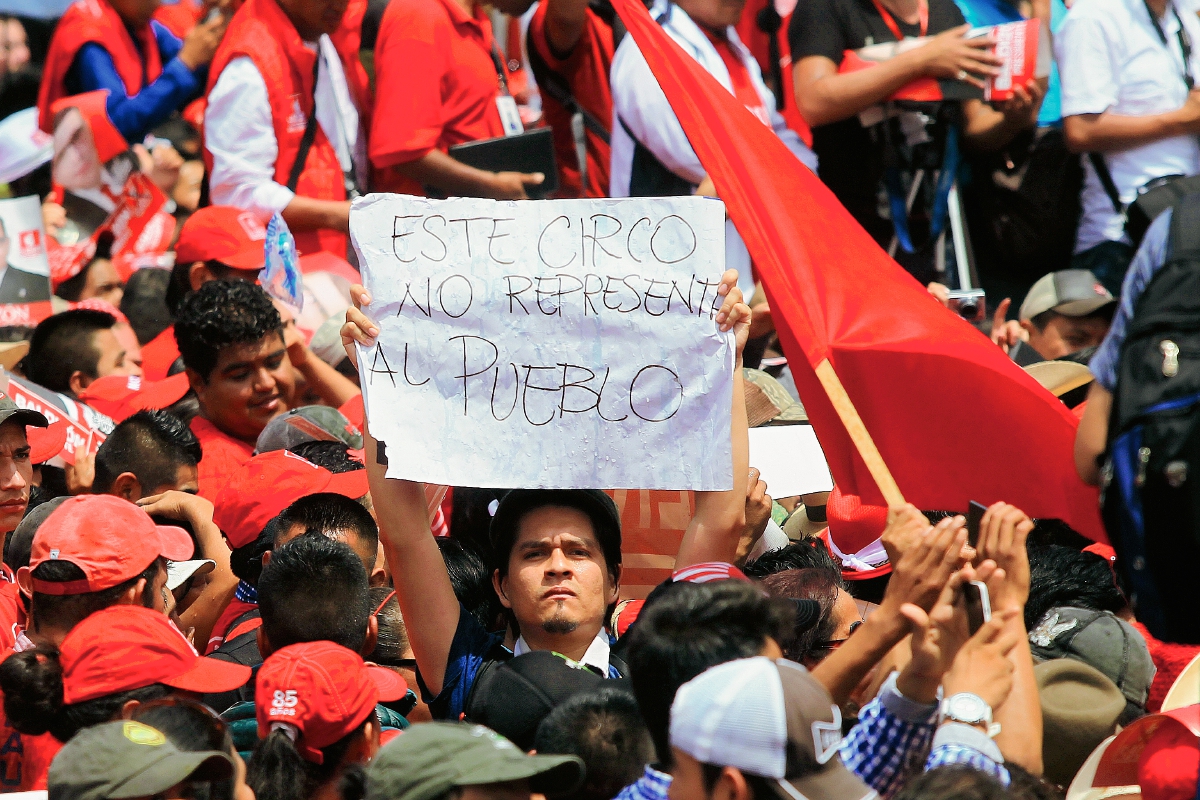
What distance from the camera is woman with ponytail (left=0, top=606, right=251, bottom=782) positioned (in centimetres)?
342

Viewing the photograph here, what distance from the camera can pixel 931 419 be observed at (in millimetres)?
3566

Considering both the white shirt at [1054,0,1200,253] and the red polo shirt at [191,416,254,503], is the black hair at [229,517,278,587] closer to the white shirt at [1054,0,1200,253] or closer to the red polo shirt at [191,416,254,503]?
the red polo shirt at [191,416,254,503]

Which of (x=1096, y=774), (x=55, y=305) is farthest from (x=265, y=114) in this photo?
(x=1096, y=774)

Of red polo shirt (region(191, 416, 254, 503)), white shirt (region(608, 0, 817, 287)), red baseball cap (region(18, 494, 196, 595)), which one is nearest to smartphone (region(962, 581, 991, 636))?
red baseball cap (region(18, 494, 196, 595))

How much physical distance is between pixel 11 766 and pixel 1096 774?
8.00 feet

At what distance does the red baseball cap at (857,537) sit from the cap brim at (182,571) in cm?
189

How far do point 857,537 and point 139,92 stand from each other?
14.9 ft

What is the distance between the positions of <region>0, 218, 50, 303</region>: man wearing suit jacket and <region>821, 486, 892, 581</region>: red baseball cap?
3.80 meters

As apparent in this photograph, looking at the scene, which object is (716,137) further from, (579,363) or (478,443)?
(478,443)

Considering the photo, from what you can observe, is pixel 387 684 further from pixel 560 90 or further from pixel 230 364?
pixel 560 90

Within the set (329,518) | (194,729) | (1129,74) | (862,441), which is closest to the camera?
(194,729)

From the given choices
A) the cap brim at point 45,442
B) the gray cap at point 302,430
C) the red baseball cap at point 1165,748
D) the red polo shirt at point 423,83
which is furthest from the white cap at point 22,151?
the red baseball cap at point 1165,748

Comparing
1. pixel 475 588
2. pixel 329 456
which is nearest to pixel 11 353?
pixel 329 456

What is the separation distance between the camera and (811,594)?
3.98m
